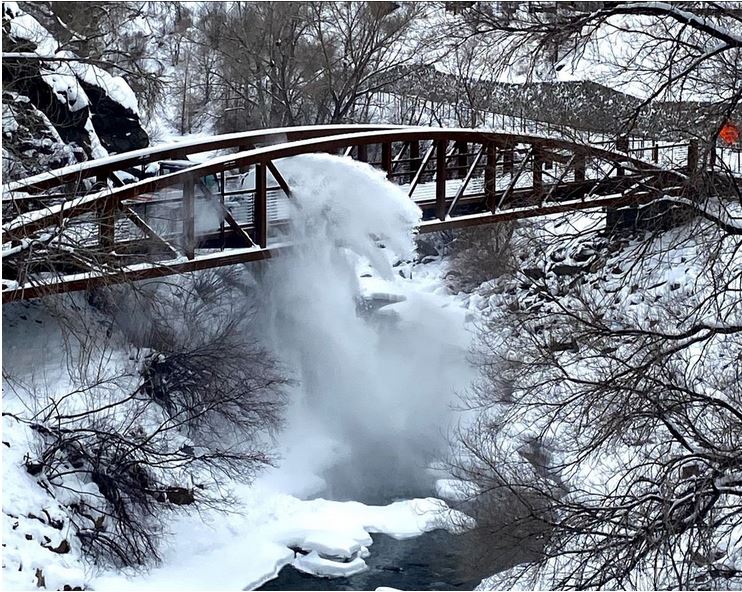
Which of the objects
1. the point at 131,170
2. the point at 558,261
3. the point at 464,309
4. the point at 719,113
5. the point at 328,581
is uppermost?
the point at 719,113

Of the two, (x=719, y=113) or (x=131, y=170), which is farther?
(x=131, y=170)

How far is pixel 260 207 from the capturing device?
619 inches

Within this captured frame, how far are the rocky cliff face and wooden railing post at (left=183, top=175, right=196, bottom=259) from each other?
179cm

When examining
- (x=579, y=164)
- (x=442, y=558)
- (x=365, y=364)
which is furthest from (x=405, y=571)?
(x=365, y=364)

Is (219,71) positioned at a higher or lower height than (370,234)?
higher

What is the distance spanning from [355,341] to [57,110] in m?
7.58

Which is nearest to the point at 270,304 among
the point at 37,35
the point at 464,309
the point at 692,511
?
the point at 464,309

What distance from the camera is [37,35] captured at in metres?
16.8

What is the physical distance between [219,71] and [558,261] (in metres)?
12.2

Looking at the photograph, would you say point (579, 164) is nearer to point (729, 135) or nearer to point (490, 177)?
point (729, 135)

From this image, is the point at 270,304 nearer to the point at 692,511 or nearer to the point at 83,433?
the point at 83,433

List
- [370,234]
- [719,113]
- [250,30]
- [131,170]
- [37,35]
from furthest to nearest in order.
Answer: [250,30] → [131,170] → [370,234] → [37,35] → [719,113]

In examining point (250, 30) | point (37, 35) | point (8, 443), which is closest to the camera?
point (8, 443)

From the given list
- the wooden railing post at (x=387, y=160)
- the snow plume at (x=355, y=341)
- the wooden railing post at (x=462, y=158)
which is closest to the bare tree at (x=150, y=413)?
the snow plume at (x=355, y=341)
